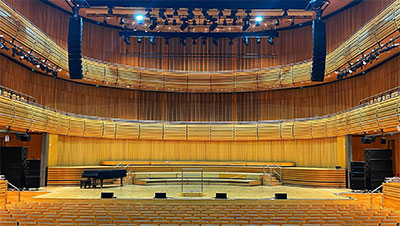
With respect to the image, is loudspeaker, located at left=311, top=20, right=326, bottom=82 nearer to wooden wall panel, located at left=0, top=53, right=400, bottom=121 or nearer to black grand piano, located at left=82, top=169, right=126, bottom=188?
wooden wall panel, located at left=0, top=53, right=400, bottom=121

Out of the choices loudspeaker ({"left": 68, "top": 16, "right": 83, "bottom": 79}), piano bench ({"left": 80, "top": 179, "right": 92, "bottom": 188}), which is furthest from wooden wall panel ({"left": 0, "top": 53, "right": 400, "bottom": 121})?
loudspeaker ({"left": 68, "top": 16, "right": 83, "bottom": 79})

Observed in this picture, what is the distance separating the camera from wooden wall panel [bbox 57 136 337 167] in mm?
20844

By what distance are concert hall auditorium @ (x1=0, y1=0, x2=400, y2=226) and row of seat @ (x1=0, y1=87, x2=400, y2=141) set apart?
0.26ft

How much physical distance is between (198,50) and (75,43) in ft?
39.9

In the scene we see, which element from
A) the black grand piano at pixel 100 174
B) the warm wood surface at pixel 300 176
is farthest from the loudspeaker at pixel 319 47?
the black grand piano at pixel 100 174

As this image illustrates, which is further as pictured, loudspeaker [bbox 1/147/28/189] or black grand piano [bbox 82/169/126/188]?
black grand piano [bbox 82/169/126/188]

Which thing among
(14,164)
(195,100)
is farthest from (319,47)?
(14,164)

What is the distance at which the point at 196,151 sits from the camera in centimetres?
2383

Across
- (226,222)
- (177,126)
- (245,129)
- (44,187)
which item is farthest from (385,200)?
(44,187)

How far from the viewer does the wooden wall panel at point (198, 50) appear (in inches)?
856

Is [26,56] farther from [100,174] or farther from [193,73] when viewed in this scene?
[193,73]

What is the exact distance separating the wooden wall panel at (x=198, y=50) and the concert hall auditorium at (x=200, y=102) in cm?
7

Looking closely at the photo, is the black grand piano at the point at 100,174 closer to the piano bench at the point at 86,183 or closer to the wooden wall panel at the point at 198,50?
the piano bench at the point at 86,183

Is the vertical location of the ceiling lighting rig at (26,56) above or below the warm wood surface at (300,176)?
above
